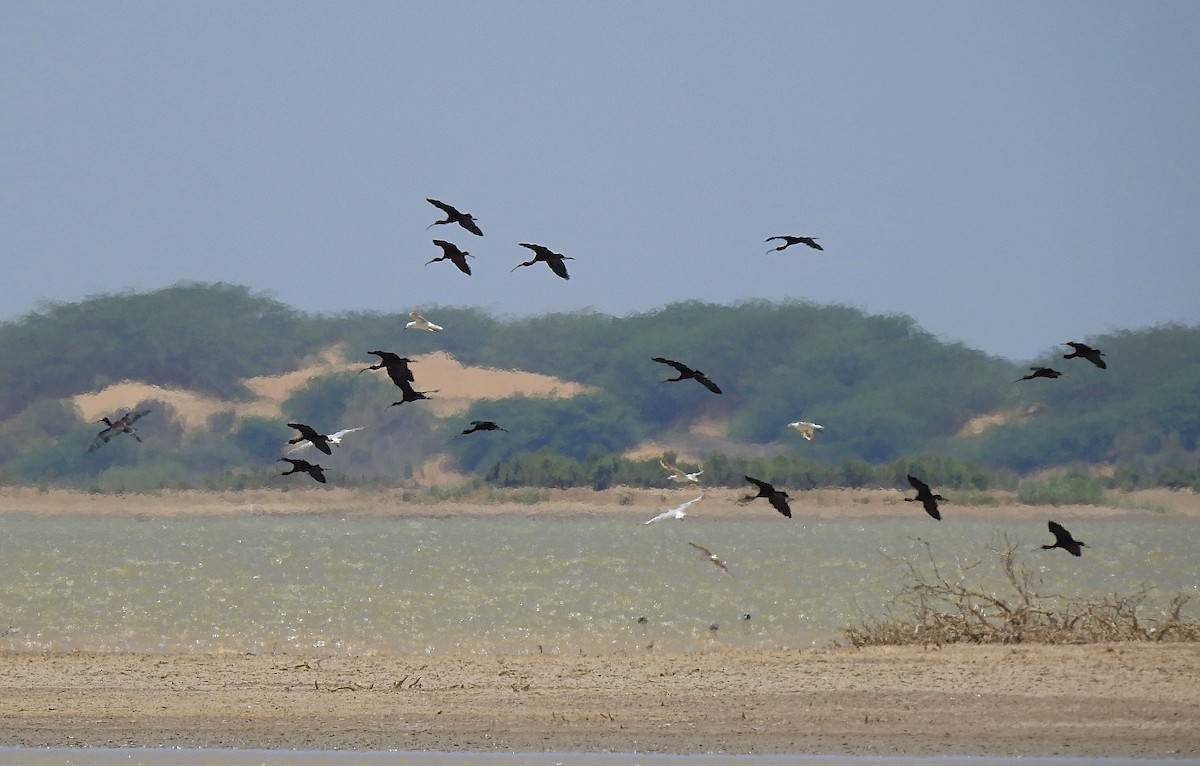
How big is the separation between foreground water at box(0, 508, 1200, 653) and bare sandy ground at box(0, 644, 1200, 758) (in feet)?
7.38

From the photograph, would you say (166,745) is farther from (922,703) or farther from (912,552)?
(912,552)

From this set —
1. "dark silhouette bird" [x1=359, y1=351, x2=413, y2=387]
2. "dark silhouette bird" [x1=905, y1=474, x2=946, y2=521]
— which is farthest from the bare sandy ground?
"dark silhouette bird" [x1=359, y1=351, x2=413, y2=387]

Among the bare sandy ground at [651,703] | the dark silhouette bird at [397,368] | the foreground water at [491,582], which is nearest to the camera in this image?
the bare sandy ground at [651,703]

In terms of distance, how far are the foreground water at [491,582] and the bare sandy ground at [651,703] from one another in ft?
7.38

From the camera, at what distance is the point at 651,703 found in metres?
16.7

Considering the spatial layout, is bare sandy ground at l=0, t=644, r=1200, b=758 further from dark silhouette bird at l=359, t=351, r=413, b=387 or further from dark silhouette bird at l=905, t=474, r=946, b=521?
dark silhouette bird at l=359, t=351, r=413, b=387

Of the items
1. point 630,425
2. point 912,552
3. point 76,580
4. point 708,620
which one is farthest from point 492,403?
Answer: point 708,620

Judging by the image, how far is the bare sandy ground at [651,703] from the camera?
1539cm

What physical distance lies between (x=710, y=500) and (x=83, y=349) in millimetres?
40171

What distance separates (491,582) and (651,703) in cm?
1688

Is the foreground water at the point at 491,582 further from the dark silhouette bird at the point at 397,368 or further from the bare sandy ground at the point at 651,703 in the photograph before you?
the dark silhouette bird at the point at 397,368

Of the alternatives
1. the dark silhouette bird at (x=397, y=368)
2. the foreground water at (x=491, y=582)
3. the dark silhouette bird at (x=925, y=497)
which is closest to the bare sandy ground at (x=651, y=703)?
the dark silhouette bird at (x=925, y=497)

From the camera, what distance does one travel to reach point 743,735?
51.1ft

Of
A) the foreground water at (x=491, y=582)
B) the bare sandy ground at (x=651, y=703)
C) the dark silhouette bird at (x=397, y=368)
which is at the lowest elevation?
the bare sandy ground at (x=651, y=703)
